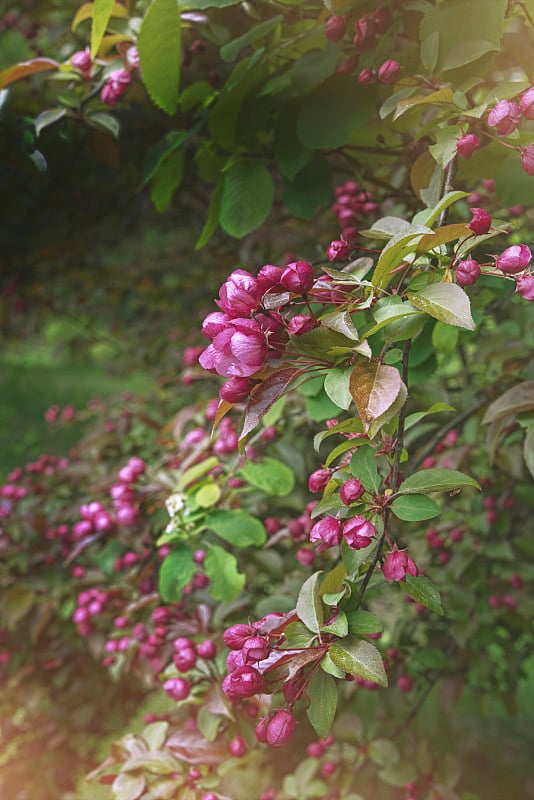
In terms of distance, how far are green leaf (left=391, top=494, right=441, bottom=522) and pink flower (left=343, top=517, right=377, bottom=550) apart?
A: 0.15 ft

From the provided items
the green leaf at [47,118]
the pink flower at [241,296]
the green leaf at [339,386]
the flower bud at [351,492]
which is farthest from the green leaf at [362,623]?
the green leaf at [47,118]

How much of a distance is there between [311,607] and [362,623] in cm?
5

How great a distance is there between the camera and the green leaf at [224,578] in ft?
3.86

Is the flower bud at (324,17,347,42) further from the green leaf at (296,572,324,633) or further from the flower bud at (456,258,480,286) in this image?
the green leaf at (296,572,324,633)

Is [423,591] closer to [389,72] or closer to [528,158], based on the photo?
[528,158]

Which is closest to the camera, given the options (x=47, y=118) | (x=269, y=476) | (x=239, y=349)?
(x=239, y=349)

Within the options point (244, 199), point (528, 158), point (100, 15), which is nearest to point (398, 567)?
point (528, 158)

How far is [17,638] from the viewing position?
2336 mm

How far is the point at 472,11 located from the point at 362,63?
0.18 metres

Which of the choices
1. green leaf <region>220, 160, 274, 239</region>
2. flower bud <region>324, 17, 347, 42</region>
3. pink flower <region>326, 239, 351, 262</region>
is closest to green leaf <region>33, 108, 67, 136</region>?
green leaf <region>220, 160, 274, 239</region>

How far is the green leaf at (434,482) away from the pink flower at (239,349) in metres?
0.22

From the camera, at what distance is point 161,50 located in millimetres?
1000

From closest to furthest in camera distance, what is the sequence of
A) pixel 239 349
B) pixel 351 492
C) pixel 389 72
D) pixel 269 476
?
pixel 239 349
pixel 351 492
pixel 389 72
pixel 269 476

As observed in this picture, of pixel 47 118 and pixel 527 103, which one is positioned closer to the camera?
pixel 527 103
